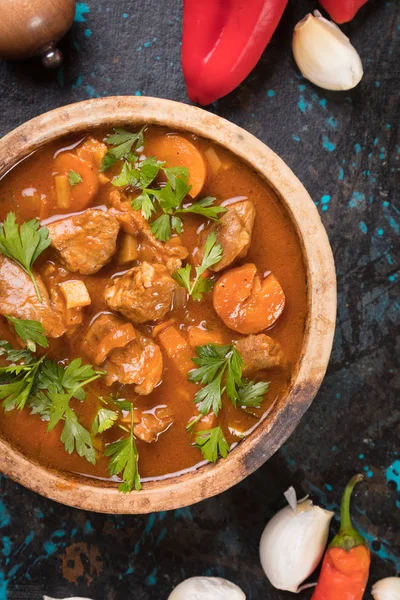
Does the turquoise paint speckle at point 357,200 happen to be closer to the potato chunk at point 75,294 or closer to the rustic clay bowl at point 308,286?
the rustic clay bowl at point 308,286

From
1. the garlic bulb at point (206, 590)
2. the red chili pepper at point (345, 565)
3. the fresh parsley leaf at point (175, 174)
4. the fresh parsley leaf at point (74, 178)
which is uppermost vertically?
the fresh parsley leaf at point (74, 178)

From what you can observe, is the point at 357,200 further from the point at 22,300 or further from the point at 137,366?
the point at 22,300

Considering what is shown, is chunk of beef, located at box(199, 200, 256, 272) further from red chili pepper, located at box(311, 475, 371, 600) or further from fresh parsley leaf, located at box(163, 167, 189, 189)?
red chili pepper, located at box(311, 475, 371, 600)

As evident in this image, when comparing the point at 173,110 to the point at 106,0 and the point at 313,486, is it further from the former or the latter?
the point at 313,486

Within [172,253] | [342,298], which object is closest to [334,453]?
[342,298]

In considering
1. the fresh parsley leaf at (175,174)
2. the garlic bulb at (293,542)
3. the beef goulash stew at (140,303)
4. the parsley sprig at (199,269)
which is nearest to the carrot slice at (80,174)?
the beef goulash stew at (140,303)

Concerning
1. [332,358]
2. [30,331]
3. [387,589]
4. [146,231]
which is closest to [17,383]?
[30,331]

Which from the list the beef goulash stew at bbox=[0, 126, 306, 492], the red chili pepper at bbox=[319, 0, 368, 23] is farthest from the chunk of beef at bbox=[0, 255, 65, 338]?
the red chili pepper at bbox=[319, 0, 368, 23]
